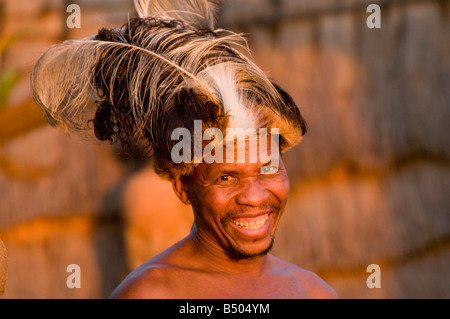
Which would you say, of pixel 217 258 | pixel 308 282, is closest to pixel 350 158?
pixel 308 282

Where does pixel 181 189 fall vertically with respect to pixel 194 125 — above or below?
below

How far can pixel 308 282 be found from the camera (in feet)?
9.09

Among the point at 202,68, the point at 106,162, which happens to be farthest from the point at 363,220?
the point at 202,68

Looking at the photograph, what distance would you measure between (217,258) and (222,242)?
0.09m

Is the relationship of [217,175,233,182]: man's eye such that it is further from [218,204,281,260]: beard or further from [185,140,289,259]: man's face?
[218,204,281,260]: beard

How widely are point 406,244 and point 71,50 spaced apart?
162 inches

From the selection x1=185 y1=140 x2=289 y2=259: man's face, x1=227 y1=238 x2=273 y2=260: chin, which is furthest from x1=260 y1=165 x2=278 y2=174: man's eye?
x1=227 y1=238 x2=273 y2=260: chin

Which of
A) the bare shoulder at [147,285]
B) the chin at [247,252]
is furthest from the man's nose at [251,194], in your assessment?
the bare shoulder at [147,285]

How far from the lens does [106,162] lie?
6.19 meters

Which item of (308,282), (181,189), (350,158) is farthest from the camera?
(350,158)

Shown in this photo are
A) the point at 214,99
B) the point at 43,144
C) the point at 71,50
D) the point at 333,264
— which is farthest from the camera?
the point at 43,144

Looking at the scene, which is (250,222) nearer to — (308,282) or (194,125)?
(194,125)

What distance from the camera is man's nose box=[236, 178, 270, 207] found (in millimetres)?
2371

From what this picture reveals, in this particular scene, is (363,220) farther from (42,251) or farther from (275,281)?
(275,281)
